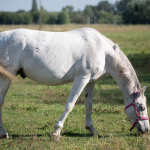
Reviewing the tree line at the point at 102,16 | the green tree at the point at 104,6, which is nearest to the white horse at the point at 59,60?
the tree line at the point at 102,16

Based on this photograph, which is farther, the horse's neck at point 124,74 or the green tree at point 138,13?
the green tree at point 138,13

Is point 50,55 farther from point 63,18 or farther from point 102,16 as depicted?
point 102,16

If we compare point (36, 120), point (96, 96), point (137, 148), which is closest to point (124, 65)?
point (137, 148)

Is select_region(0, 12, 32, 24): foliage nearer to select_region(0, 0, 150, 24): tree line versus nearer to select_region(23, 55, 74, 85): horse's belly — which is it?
select_region(0, 0, 150, 24): tree line

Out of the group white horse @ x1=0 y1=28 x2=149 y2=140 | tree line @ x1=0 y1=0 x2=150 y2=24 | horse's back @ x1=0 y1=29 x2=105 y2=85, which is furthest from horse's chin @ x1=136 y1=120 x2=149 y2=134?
tree line @ x1=0 y1=0 x2=150 y2=24

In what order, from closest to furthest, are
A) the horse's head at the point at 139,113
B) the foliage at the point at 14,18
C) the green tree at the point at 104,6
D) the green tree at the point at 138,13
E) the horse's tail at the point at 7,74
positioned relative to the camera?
the horse's tail at the point at 7,74, the horse's head at the point at 139,113, the green tree at the point at 138,13, the foliage at the point at 14,18, the green tree at the point at 104,6

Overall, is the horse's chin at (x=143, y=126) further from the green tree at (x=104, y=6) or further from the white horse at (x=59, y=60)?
the green tree at (x=104, y=6)

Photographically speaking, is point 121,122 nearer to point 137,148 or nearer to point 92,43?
point 137,148

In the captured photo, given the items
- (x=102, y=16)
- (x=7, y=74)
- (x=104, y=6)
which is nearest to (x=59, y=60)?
(x=7, y=74)

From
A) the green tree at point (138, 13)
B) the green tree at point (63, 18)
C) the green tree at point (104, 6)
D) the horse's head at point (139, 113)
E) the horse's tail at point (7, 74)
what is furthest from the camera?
the green tree at point (104, 6)

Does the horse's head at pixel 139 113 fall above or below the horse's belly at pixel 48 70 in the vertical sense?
below

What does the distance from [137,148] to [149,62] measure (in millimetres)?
9930

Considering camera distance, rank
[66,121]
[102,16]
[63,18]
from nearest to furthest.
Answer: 1. [66,121]
2. [63,18]
3. [102,16]

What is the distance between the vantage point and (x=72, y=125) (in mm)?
5410
